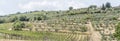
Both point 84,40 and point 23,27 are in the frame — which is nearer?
point 84,40

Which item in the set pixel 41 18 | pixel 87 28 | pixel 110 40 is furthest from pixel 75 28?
pixel 41 18

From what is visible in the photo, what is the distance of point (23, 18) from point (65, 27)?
5890cm

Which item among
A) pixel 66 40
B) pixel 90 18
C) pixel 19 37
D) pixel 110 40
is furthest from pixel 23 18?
pixel 110 40

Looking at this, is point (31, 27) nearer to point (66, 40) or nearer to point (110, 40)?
point (66, 40)

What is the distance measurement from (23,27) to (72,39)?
4857cm

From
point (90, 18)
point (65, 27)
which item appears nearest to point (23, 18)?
point (90, 18)

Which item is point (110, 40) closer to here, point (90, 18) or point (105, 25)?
point (105, 25)

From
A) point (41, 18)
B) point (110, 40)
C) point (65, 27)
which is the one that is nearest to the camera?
point (110, 40)

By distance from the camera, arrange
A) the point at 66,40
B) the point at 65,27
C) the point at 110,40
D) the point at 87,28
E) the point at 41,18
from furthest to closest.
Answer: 1. the point at 41,18
2. the point at 65,27
3. the point at 87,28
4. the point at 66,40
5. the point at 110,40

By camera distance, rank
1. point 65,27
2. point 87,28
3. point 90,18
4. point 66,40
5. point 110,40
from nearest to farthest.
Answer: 1. point 110,40
2. point 66,40
3. point 87,28
4. point 65,27
5. point 90,18

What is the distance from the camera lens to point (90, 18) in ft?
555

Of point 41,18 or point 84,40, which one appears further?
point 41,18

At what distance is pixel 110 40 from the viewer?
275 ft

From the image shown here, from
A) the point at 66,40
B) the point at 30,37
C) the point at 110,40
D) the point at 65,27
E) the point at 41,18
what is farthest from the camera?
the point at 41,18
